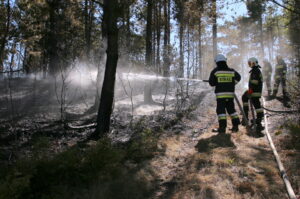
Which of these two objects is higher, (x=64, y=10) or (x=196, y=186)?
(x=64, y=10)

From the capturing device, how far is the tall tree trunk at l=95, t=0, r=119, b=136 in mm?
6688

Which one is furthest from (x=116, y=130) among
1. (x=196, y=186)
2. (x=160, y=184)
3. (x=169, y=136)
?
(x=196, y=186)

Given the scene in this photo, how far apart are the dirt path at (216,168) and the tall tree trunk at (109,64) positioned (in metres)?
1.56

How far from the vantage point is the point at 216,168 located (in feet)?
15.4

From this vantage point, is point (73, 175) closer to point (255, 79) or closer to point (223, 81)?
point (223, 81)

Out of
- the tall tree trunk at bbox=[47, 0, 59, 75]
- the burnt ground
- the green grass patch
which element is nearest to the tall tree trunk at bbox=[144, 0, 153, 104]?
the burnt ground

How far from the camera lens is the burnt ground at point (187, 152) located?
4039 mm

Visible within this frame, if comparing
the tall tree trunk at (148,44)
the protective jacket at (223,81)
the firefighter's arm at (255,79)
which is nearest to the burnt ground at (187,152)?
the protective jacket at (223,81)

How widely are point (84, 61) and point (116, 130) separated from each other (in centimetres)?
1096

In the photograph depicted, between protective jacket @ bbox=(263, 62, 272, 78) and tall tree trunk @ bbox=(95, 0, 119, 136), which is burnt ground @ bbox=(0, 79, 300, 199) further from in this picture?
protective jacket @ bbox=(263, 62, 272, 78)

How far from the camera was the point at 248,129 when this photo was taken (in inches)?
283

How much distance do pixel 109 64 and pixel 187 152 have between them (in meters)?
2.84

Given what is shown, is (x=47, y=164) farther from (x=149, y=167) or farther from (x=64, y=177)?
(x=149, y=167)

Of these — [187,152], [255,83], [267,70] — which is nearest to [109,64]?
[187,152]
